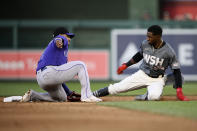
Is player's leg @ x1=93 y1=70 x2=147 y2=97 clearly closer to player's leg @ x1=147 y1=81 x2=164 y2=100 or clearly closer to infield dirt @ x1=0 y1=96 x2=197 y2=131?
player's leg @ x1=147 y1=81 x2=164 y2=100

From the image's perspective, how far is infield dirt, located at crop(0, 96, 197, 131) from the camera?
18.6 feet

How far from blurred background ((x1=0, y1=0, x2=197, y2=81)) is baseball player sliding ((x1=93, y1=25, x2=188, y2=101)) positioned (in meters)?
6.39

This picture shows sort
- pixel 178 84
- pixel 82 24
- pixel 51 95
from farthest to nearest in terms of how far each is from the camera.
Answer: pixel 82 24 → pixel 51 95 → pixel 178 84

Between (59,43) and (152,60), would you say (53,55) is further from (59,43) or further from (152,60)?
(152,60)

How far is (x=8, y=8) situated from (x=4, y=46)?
328 centimetres

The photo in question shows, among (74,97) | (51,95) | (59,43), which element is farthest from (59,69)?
(74,97)

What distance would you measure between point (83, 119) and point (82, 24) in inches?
454

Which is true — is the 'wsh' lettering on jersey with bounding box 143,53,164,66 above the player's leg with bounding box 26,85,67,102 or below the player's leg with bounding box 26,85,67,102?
above

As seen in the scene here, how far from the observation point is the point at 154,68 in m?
9.26

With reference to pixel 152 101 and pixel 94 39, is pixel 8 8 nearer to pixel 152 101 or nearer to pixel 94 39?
pixel 94 39

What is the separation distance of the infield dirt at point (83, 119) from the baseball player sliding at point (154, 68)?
4.61 feet

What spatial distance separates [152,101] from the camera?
356 inches

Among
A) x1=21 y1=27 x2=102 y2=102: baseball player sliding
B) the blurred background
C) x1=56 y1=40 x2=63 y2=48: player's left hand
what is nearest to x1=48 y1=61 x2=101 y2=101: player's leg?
x1=21 y1=27 x2=102 y2=102: baseball player sliding

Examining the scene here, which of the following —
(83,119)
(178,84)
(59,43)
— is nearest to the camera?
(83,119)
